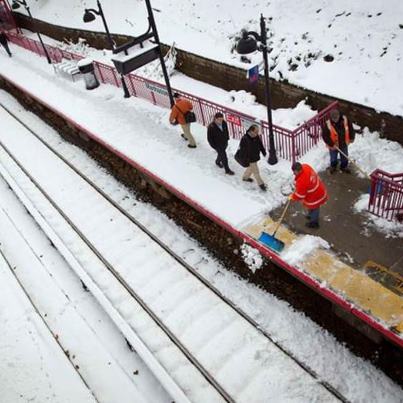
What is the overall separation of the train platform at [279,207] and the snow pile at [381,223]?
9 cm

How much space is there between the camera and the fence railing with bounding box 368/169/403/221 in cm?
761

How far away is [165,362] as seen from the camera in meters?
7.89

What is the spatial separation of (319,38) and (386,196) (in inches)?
262

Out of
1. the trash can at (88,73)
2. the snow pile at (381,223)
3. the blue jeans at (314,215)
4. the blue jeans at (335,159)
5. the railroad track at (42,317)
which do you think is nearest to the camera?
the railroad track at (42,317)

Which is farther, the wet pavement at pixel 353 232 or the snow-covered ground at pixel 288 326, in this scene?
the wet pavement at pixel 353 232

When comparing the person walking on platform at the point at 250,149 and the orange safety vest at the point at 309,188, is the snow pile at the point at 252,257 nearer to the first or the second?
the orange safety vest at the point at 309,188

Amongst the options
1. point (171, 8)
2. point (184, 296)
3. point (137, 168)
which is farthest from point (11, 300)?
point (171, 8)

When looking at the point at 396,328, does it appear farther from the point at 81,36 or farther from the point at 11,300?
the point at 81,36

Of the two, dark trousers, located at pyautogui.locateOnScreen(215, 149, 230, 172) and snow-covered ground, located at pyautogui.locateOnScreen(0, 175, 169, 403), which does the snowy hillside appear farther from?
snow-covered ground, located at pyautogui.locateOnScreen(0, 175, 169, 403)

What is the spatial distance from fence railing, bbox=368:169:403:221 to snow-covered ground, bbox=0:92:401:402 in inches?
104

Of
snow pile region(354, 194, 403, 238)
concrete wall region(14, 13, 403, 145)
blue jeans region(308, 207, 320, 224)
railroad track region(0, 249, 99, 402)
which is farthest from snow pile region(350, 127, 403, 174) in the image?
railroad track region(0, 249, 99, 402)

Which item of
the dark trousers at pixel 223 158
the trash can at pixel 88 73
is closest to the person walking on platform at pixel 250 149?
the dark trousers at pixel 223 158

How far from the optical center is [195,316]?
858 cm

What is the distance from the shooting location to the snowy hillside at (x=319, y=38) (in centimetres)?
1069
